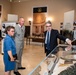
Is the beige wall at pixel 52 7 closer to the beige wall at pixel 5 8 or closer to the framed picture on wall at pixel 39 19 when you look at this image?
the framed picture on wall at pixel 39 19

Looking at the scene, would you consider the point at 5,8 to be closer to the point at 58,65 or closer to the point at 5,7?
the point at 5,7

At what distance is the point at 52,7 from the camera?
1380 centimetres

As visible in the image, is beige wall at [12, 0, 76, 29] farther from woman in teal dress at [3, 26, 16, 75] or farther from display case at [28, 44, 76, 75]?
woman in teal dress at [3, 26, 16, 75]

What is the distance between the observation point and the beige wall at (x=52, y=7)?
43.4 ft

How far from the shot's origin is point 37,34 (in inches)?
545

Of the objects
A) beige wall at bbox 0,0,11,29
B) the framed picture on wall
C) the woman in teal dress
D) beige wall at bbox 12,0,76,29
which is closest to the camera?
the woman in teal dress

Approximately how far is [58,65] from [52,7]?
1177 cm

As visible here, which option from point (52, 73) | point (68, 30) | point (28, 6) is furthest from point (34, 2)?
point (52, 73)

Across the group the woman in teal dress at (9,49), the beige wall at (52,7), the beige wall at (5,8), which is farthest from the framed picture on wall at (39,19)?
the woman in teal dress at (9,49)

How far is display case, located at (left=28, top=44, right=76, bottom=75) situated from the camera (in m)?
1.92

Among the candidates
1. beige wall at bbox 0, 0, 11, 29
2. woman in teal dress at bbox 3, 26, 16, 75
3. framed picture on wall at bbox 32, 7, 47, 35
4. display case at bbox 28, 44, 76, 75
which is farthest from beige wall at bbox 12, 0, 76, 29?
woman in teal dress at bbox 3, 26, 16, 75

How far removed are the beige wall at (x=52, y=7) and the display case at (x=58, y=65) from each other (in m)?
10.4

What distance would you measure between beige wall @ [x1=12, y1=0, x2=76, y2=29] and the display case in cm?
1039

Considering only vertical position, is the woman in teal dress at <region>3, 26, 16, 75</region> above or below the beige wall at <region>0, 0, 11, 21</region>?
below
